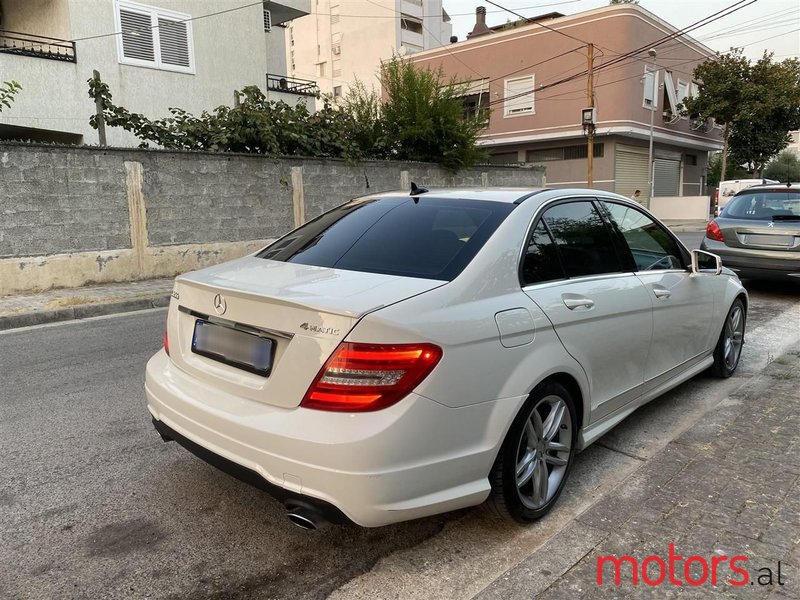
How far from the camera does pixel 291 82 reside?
18.8 m

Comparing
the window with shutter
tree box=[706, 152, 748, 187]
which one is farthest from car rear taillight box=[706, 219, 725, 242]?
tree box=[706, 152, 748, 187]

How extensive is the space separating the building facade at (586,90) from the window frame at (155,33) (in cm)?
1395

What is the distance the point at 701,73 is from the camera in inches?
1217

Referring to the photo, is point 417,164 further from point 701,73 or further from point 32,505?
point 701,73

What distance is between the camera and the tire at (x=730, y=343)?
473 centimetres

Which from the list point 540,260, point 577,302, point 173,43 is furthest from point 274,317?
point 173,43

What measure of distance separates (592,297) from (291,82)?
17.7m

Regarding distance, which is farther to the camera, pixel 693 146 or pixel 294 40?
pixel 294 40

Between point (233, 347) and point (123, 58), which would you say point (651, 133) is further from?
point (233, 347)

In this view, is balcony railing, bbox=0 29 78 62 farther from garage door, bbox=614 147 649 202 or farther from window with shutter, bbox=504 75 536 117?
garage door, bbox=614 147 649 202

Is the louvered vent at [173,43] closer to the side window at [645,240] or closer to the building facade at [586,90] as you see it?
the building facade at [586,90]

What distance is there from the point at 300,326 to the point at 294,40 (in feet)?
184

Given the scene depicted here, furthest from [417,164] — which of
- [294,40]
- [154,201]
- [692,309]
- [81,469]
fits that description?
[294,40]

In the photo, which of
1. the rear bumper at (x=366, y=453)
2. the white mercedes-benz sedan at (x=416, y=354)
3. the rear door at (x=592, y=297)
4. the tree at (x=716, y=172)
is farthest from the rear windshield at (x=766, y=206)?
the tree at (x=716, y=172)
